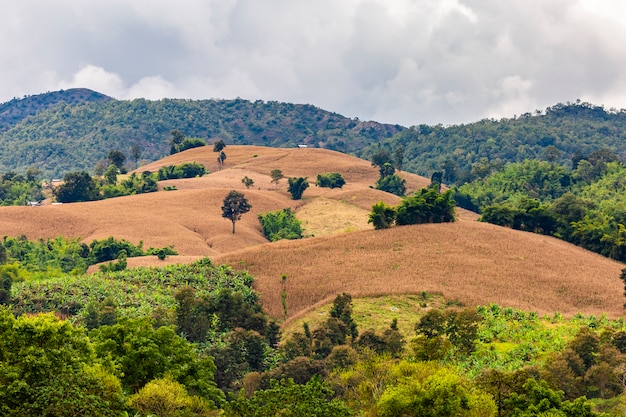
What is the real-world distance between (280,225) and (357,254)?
130 ft

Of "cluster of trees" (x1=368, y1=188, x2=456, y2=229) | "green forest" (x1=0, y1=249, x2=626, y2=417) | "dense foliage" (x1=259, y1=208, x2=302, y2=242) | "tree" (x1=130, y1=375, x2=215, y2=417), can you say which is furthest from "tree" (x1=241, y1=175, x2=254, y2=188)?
"tree" (x1=130, y1=375, x2=215, y2=417)

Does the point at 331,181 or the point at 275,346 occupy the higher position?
the point at 331,181

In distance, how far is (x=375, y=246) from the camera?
8362cm

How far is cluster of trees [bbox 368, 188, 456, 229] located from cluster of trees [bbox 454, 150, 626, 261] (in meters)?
10.8

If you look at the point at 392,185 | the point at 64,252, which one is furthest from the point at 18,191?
the point at 392,185

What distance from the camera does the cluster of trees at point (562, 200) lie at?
9456cm

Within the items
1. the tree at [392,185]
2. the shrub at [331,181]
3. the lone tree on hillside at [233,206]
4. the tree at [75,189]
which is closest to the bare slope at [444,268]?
the lone tree on hillside at [233,206]

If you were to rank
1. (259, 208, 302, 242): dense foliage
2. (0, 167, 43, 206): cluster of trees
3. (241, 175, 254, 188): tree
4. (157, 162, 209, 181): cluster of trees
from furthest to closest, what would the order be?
(157, 162, 209, 181): cluster of trees
(241, 175, 254, 188): tree
(0, 167, 43, 206): cluster of trees
(259, 208, 302, 242): dense foliage

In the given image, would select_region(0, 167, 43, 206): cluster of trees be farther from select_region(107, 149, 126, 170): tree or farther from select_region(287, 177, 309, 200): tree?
select_region(287, 177, 309, 200): tree

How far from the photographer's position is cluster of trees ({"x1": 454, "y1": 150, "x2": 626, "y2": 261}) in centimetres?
9456

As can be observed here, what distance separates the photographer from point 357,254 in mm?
81625

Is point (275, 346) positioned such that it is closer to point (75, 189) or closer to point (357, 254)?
point (357, 254)

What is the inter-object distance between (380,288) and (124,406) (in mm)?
42645

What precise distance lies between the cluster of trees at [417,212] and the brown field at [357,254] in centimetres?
236
